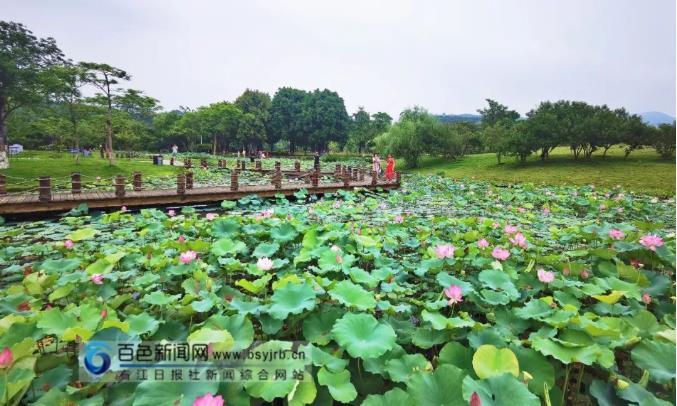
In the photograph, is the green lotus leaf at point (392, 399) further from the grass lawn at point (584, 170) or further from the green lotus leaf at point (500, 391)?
the grass lawn at point (584, 170)

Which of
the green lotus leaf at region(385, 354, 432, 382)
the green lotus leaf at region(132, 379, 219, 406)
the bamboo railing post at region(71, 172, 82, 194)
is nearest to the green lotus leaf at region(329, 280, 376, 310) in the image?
the green lotus leaf at region(385, 354, 432, 382)

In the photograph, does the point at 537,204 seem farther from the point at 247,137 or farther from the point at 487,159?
the point at 247,137

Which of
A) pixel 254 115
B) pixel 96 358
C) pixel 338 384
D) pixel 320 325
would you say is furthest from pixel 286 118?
pixel 338 384

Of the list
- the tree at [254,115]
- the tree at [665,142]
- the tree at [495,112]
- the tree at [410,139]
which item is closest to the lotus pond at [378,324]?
the tree at [665,142]

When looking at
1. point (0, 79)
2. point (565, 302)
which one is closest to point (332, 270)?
point (565, 302)

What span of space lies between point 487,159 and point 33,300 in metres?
28.9

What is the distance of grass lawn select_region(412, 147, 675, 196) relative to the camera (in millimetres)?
15094

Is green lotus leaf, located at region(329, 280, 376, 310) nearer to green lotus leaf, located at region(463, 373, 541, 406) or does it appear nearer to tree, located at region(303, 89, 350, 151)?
green lotus leaf, located at region(463, 373, 541, 406)

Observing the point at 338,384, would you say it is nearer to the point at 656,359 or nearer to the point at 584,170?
the point at 656,359

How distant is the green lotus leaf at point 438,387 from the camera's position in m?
1.09

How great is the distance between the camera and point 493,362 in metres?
1.19

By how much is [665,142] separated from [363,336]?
2545 cm

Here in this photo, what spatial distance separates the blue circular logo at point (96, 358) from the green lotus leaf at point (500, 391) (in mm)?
1256

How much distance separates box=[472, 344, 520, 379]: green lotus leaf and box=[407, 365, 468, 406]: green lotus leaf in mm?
94
